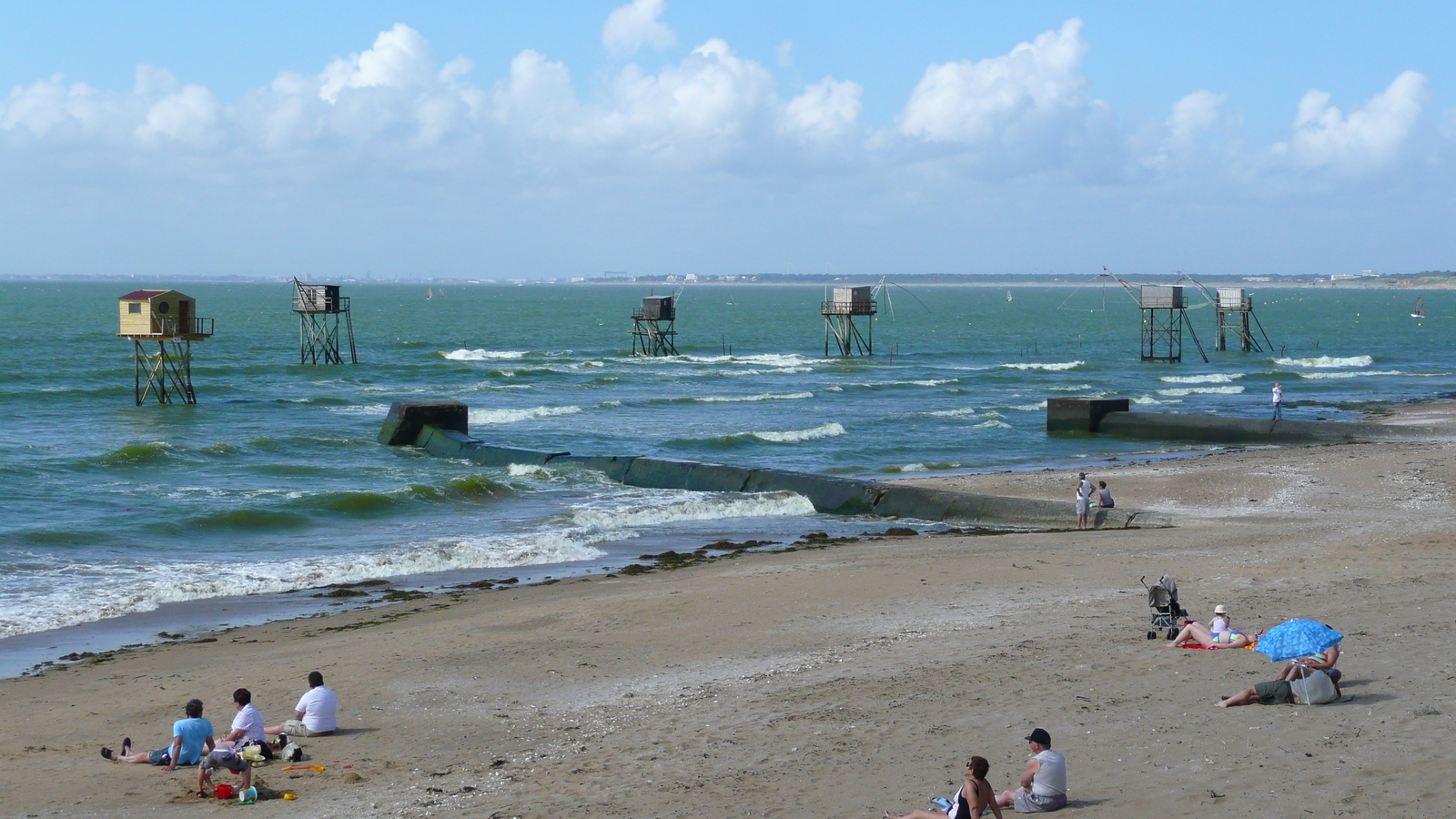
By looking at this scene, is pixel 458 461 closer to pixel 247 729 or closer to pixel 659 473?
pixel 659 473

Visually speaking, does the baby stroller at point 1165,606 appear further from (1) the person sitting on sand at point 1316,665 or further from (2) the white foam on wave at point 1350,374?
(2) the white foam on wave at point 1350,374

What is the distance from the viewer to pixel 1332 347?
85062mm

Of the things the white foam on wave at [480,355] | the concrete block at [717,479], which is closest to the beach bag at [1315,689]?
the concrete block at [717,479]

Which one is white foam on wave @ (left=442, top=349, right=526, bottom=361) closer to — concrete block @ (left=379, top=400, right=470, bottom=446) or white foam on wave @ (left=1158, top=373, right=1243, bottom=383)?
concrete block @ (left=379, top=400, right=470, bottom=446)

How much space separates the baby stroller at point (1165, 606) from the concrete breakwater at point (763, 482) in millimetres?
9522

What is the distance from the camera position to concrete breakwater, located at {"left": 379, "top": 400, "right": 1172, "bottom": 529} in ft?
77.5

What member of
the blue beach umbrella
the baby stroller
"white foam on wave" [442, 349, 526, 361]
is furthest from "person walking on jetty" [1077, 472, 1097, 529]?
"white foam on wave" [442, 349, 526, 361]

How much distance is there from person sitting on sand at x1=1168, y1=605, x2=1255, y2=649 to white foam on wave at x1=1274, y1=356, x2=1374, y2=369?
196 feet

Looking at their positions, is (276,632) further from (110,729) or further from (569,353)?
(569,353)

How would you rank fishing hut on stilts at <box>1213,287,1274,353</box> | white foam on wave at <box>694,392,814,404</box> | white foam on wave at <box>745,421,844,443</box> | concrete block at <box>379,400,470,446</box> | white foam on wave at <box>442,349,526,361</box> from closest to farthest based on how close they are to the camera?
1. concrete block at <box>379,400,470,446</box>
2. white foam on wave at <box>745,421,844,443</box>
3. white foam on wave at <box>694,392,814,404</box>
4. fishing hut on stilts at <box>1213,287,1274,353</box>
5. white foam on wave at <box>442,349,526,361</box>

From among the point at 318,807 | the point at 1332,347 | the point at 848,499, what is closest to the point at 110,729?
the point at 318,807

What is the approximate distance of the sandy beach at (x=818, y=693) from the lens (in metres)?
8.99

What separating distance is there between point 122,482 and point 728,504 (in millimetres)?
14774

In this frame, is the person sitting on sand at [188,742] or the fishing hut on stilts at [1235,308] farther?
the fishing hut on stilts at [1235,308]
